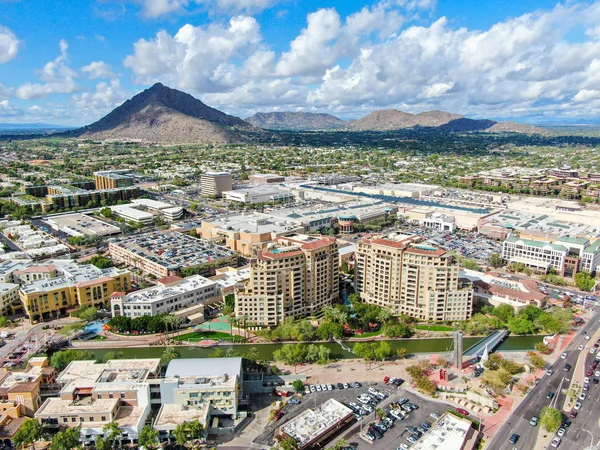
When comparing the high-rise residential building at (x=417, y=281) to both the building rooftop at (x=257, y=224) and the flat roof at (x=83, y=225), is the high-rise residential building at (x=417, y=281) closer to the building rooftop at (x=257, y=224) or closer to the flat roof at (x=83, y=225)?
the building rooftop at (x=257, y=224)

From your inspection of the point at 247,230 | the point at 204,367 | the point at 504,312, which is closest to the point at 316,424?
the point at 204,367

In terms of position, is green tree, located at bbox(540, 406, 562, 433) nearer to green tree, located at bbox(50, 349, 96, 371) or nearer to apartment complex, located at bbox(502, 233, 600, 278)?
apartment complex, located at bbox(502, 233, 600, 278)

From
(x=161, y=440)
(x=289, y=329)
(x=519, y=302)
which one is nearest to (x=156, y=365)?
(x=161, y=440)

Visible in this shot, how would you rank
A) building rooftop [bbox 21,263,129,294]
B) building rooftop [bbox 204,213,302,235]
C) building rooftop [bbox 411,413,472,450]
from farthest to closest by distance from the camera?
building rooftop [bbox 204,213,302,235] < building rooftop [bbox 21,263,129,294] < building rooftop [bbox 411,413,472,450]

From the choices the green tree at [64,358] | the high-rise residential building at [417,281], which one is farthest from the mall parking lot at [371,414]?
the green tree at [64,358]

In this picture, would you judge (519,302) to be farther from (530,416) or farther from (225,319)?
(225,319)

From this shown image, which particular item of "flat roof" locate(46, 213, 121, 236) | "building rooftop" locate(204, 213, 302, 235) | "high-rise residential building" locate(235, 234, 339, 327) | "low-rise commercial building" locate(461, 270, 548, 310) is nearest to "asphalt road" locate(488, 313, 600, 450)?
"low-rise commercial building" locate(461, 270, 548, 310)
